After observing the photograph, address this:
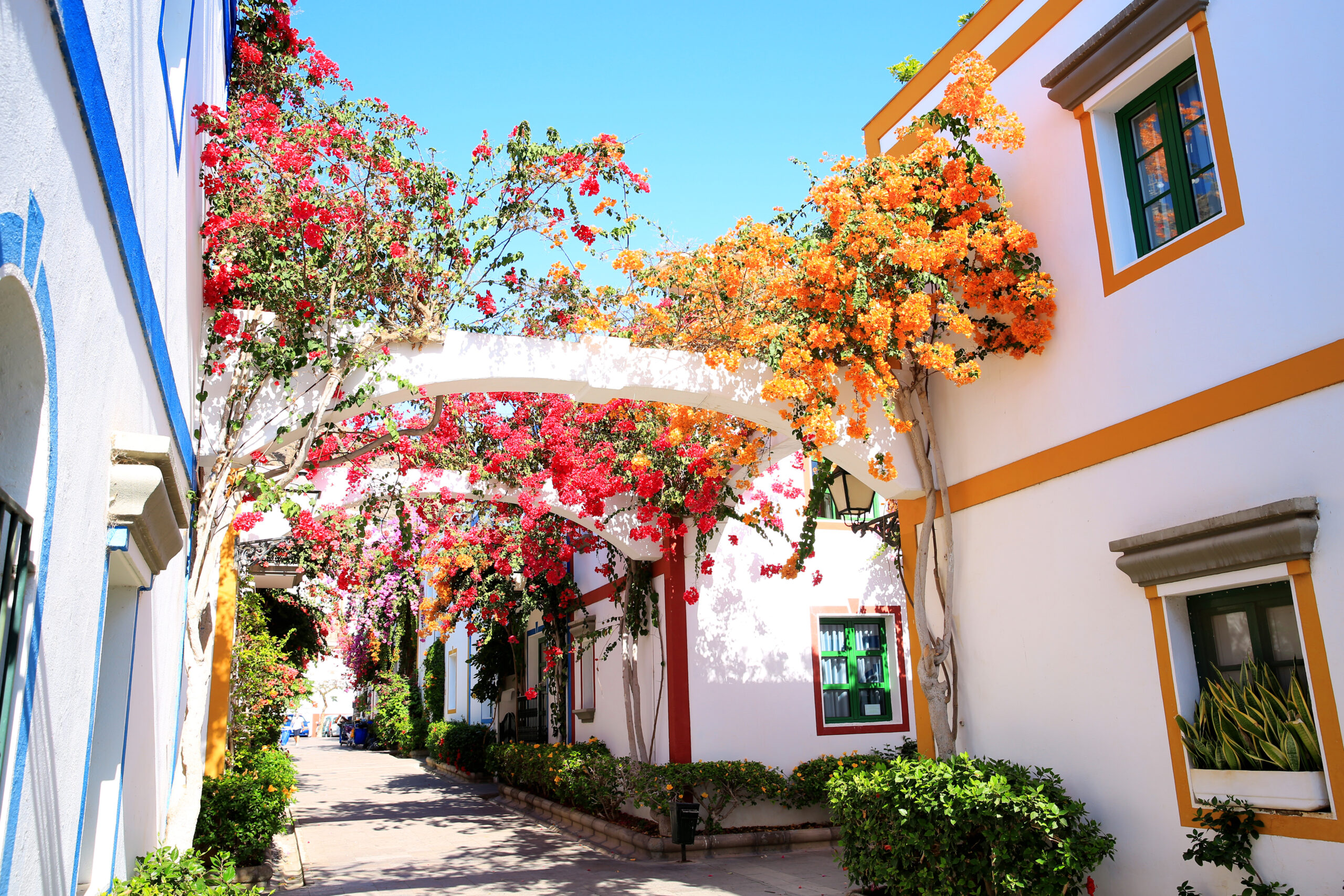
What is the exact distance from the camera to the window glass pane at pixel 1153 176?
5.66 m

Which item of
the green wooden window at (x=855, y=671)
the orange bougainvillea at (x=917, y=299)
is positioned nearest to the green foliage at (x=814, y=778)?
the green wooden window at (x=855, y=671)

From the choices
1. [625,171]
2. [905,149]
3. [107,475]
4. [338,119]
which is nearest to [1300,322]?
[905,149]

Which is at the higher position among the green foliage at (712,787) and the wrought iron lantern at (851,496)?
the wrought iron lantern at (851,496)

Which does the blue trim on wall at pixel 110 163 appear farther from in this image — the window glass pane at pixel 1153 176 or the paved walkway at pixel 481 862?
the paved walkway at pixel 481 862

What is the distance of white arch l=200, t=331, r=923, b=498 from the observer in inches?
263

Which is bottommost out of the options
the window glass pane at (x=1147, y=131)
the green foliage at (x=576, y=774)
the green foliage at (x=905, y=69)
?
the green foliage at (x=576, y=774)

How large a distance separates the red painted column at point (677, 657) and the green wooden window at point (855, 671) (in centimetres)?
179

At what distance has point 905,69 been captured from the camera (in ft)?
41.1

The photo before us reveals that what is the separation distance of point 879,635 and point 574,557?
5.37 m

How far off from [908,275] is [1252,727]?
3216 mm

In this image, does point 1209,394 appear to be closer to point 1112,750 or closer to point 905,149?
point 1112,750

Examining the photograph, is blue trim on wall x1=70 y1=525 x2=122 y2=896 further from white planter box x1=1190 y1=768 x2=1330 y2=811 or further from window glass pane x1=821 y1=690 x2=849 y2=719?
window glass pane x1=821 y1=690 x2=849 y2=719

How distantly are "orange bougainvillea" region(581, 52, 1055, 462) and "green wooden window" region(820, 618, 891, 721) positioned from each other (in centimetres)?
571

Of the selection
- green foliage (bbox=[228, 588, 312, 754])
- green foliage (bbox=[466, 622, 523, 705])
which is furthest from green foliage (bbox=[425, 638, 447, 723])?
green foliage (bbox=[228, 588, 312, 754])
